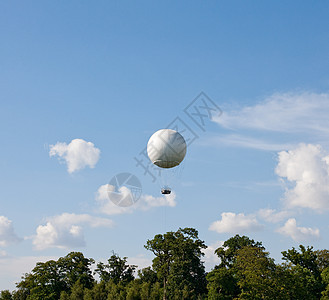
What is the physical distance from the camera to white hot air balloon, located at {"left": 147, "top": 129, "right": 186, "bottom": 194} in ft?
114

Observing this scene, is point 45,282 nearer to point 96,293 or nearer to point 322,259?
point 96,293

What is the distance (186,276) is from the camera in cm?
6444

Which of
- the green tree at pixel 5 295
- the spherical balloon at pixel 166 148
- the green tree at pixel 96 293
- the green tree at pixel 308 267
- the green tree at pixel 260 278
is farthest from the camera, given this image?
the green tree at pixel 5 295

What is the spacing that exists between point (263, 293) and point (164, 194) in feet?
66.7

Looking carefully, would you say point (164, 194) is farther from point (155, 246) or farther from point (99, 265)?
point (99, 265)

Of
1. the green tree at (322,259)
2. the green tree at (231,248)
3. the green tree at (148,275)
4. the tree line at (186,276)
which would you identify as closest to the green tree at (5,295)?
the tree line at (186,276)

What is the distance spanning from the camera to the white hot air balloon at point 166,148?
114 ft

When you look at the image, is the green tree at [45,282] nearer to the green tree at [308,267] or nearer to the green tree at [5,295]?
the green tree at [5,295]

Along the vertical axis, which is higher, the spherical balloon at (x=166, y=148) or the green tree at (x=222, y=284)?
the spherical balloon at (x=166, y=148)

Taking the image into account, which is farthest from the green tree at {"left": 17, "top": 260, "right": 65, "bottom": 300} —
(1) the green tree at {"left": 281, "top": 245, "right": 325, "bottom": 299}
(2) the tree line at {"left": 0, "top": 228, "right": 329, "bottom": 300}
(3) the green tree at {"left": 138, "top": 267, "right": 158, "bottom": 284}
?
(1) the green tree at {"left": 281, "top": 245, "right": 325, "bottom": 299}

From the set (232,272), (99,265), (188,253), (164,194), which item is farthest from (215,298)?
(164,194)

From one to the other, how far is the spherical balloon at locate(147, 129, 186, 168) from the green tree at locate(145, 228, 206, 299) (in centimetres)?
3318

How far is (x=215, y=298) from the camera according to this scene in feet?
194

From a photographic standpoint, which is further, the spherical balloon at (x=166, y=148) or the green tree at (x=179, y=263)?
the green tree at (x=179, y=263)
